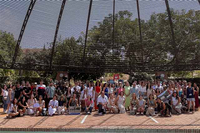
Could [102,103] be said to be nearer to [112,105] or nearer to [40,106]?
[112,105]

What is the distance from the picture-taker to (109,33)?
39.2ft

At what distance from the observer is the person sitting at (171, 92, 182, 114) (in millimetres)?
10406

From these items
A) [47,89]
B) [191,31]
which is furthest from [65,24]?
[191,31]

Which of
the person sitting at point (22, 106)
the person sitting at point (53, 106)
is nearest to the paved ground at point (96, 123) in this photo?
the person sitting at point (22, 106)

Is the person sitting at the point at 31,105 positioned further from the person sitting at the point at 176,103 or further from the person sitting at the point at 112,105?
the person sitting at the point at 176,103

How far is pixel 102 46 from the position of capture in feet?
39.8

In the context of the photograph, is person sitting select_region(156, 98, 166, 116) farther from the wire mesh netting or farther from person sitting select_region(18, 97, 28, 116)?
person sitting select_region(18, 97, 28, 116)

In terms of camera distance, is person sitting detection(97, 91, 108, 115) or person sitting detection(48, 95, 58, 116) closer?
person sitting detection(48, 95, 58, 116)

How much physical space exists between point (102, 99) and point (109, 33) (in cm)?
373

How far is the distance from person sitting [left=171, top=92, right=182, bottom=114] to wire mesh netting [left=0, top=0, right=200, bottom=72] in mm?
1945

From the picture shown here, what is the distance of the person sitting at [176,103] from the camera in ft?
34.1

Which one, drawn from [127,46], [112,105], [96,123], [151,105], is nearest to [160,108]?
[151,105]

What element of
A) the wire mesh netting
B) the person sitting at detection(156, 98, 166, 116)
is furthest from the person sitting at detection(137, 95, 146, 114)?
the wire mesh netting

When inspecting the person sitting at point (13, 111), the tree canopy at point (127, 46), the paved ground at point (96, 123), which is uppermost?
the tree canopy at point (127, 46)
